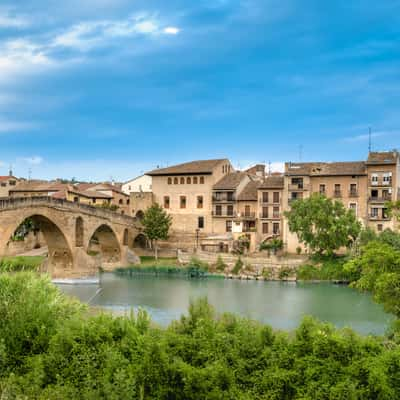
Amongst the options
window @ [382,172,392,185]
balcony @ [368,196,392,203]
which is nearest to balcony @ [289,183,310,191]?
balcony @ [368,196,392,203]

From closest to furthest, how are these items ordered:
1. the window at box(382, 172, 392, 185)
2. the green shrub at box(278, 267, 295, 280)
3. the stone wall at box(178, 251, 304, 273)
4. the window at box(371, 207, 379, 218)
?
the green shrub at box(278, 267, 295, 280)
the stone wall at box(178, 251, 304, 273)
the window at box(382, 172, 392, 185)
the window at box(371, 207, 379, 218)

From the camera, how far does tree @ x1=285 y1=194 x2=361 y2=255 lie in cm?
3488

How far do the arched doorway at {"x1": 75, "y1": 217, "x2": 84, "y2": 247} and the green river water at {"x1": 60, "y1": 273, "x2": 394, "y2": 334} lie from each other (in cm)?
323

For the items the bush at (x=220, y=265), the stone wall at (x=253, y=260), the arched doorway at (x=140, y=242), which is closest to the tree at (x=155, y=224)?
the stone wall at (x=253, y=260)

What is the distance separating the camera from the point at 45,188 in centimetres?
5581

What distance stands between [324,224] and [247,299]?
30.3 feet

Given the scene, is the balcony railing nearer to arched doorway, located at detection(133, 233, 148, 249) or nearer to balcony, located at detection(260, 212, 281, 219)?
balcony, located at detection(260, 212, 281, 219)

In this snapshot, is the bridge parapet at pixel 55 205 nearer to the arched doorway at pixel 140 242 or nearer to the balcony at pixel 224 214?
the arched doorway at pixel 140 242

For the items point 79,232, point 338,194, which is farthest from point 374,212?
point 79,232

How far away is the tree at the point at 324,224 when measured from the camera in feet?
114

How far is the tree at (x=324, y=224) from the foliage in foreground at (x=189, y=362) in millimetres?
22653

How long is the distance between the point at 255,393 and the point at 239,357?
1.04 metres

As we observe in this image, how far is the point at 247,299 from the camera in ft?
95.8

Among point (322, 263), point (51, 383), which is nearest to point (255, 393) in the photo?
point (51, 383)
